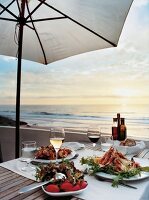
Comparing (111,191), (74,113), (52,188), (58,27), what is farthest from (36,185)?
(74,113)

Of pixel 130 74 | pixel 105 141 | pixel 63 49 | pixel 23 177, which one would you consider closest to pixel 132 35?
pixel 130 74

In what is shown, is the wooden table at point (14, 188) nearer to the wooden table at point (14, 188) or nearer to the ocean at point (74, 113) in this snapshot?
the wooden table at point (14, 188)

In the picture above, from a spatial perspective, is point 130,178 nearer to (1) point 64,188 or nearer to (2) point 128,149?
(1) point 64,188

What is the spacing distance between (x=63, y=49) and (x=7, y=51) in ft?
2.61

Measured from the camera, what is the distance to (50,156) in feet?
4.53

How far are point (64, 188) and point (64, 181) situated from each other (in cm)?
4

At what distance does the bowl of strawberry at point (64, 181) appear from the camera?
921 mm

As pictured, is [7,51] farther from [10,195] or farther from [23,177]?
[10,195]

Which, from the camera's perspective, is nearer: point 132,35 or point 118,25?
point 118,25

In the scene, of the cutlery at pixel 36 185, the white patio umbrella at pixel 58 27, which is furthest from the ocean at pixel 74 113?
the cutlery at pixel 36 185

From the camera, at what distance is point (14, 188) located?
3.31 ft

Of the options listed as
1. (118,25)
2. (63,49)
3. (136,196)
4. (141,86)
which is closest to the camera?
(136,196)

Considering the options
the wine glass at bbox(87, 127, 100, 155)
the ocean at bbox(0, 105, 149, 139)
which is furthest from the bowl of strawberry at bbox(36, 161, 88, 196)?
the ocean at bbox(0, 105, 149, 139)

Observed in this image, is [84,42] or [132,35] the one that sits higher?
[132,35]
